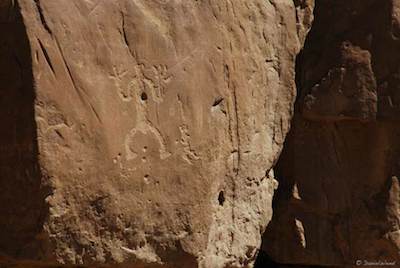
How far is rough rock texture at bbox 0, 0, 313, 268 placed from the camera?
3223 millimetres

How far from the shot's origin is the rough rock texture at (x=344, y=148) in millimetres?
4852

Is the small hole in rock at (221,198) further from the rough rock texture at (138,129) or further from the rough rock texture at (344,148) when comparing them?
the rough rock texture at (344,148)

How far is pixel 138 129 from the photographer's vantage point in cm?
349

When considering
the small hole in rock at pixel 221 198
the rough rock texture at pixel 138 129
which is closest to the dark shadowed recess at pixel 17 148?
the rough rock texture at pixel 138 129

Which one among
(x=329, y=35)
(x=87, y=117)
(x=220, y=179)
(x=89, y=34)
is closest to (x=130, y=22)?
(x=89, y=34)

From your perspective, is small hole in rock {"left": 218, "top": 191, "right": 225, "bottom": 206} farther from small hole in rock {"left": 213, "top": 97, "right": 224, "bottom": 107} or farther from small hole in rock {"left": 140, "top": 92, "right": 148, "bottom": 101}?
small hole in rock {"left": 140, "top": 92, "right": 148, "bottom": 101}

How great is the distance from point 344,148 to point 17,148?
89.9 inches

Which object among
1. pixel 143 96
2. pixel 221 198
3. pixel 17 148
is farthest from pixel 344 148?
pixel 17 148

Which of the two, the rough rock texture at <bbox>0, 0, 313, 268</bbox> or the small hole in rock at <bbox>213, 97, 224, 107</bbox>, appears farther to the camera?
the small hole in rock at <bbox>213, 97, 224, 107</bbox>

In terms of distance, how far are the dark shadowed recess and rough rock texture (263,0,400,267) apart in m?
2.02

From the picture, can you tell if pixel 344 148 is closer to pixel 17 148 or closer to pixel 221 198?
pixel 221 198

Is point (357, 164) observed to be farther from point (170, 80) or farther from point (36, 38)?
point (36, 38)

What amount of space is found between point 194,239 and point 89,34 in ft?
3.00

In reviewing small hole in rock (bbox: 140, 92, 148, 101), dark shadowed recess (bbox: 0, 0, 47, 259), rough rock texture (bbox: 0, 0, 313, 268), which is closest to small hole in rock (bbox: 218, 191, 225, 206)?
rough rock texture (bbox: 0, 0, 313, 268)
